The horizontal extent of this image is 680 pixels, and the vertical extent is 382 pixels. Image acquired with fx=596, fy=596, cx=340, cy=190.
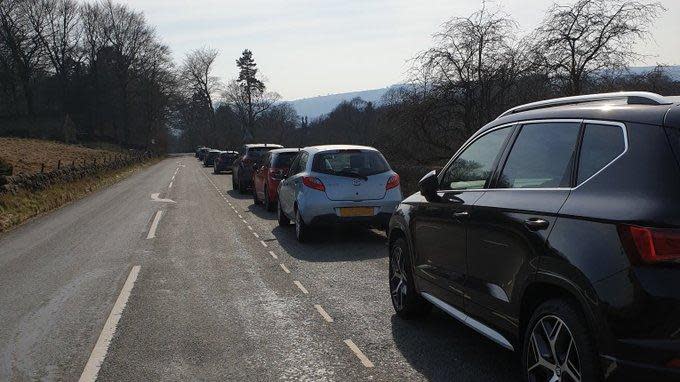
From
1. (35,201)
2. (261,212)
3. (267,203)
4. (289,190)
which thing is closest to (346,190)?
(289,190)

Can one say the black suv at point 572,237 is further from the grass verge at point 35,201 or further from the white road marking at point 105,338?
the grass verge at point 35,201

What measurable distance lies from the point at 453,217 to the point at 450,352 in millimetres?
1094

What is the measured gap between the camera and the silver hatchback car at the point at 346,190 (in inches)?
387

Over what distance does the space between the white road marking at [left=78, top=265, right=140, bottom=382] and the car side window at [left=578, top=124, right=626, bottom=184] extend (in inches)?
143

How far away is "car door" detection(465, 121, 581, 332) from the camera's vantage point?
340 centimetres

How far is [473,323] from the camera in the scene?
4.20 meters

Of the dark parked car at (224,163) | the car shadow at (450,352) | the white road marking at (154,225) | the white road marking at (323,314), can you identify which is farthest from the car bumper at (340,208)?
the dark parked car at (224,163)

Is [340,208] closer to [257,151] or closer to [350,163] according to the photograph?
[350,163]

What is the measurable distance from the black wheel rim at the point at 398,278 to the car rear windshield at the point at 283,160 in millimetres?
9408

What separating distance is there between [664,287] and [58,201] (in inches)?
811

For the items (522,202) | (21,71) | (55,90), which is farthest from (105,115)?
(522,202)

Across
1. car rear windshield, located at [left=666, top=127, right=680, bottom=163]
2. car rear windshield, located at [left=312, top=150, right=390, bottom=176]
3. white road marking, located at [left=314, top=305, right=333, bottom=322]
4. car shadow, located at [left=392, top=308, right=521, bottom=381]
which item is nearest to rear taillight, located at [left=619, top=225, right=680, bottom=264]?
car rear windshield, located at [left=666, top=127, right=680, bottom=163]

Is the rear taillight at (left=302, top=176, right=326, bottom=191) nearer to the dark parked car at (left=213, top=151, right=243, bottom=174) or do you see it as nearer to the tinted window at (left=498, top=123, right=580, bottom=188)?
the tinted window at (left=498, top=123, right=580, bottom=188)

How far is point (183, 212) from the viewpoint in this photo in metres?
15.6
